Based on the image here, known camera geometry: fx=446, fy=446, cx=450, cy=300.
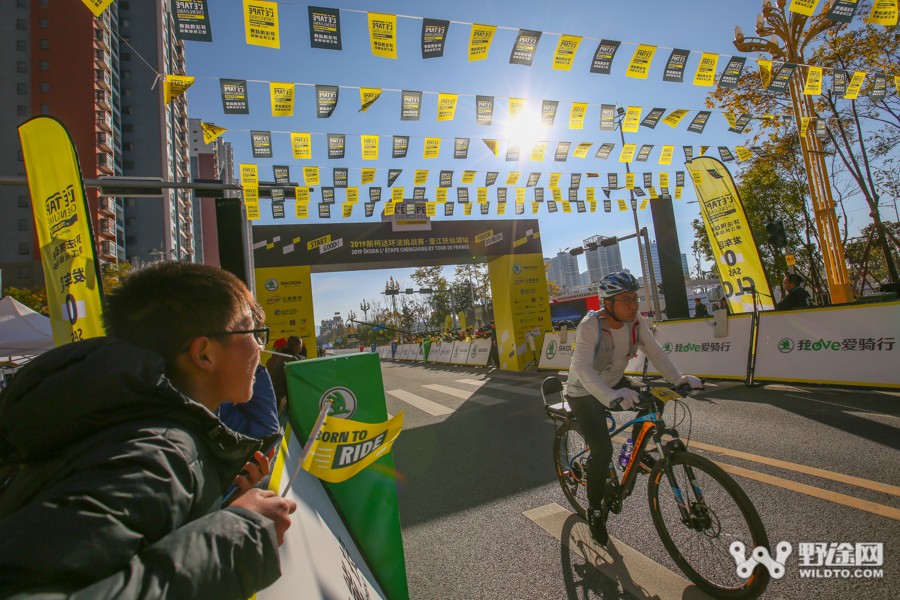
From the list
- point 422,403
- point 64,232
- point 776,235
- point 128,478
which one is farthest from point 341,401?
point 776,235

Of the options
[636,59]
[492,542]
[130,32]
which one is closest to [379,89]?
[636,59]

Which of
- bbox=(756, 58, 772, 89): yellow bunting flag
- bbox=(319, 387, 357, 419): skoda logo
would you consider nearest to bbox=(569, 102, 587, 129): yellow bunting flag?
bbox=(756, 58, 772, 89): yellow bunting flag

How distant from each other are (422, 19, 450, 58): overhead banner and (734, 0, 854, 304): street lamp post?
11.6 m

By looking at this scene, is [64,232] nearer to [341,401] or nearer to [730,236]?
[341,401]

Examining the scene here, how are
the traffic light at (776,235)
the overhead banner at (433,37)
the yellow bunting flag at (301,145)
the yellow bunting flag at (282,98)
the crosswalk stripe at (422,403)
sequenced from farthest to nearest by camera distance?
the traffic light at (776,235) < the yellow bunting flag at (301,145) < the crosswalk stripe at (422,403) < the yellow bunting flag at (282,98) < the overhead banner at (433,37)

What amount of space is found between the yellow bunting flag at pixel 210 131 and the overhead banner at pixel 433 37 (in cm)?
432

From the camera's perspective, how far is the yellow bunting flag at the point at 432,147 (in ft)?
36.3

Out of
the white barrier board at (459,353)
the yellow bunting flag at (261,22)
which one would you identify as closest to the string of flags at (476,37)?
the yellow bunting flag at (261,22)

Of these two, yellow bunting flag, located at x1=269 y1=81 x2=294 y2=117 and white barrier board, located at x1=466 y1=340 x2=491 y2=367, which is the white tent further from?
white barrier board, located at x1=466 y1=340 x2=491 y2=367

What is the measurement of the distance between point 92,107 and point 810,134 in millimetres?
63852

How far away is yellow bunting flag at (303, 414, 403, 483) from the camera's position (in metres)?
2.07

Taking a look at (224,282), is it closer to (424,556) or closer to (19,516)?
(19,516)

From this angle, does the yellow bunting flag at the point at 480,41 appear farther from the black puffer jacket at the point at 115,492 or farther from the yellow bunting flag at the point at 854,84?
the yellow bunting flag at the point at 854,84

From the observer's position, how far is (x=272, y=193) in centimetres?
976
